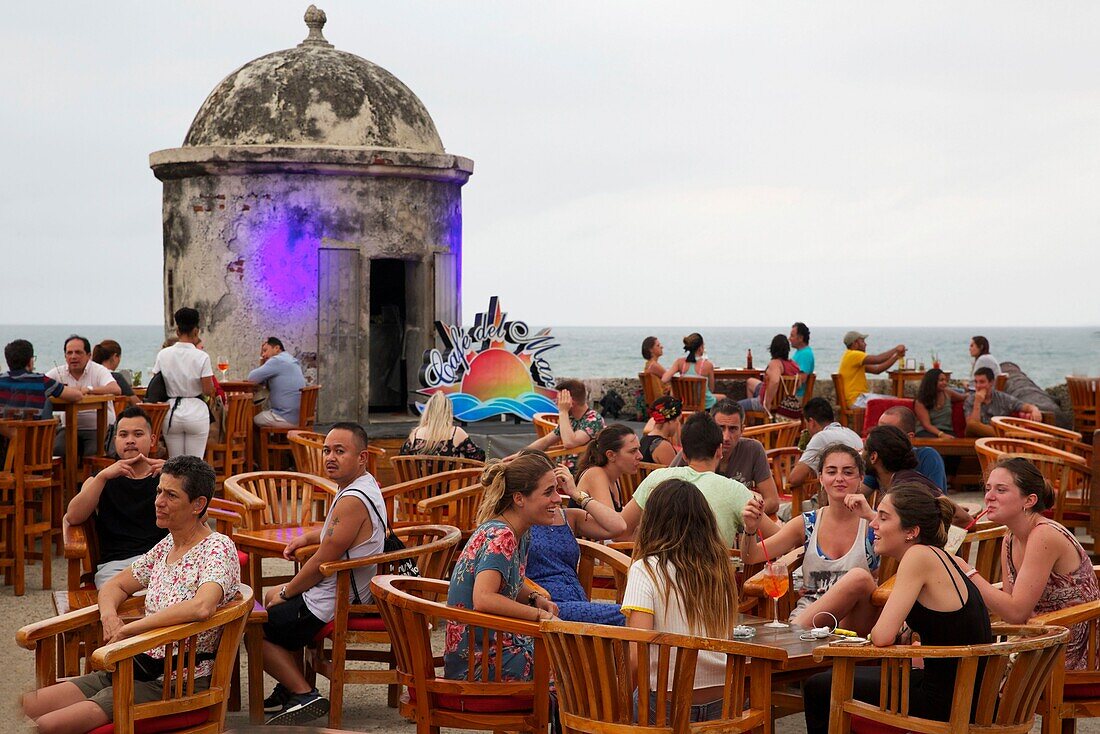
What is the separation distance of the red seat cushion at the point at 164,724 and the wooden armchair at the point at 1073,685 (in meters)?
2.85

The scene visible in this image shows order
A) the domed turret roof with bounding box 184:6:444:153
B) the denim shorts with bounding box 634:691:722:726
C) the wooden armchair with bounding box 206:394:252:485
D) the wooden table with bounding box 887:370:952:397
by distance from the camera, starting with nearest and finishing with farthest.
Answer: the denim shorts with bounding box 634:691:722:726
the wooden armchair with bounding box 206:394:252:485
the domed turret roof with bounding box 184:6:444:153
the wooden table with bounding box 887:370:952:397

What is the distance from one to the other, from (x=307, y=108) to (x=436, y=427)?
22.1 ft

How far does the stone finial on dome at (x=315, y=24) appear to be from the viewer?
618 inches

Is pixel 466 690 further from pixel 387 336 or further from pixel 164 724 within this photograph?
pixel 387 336

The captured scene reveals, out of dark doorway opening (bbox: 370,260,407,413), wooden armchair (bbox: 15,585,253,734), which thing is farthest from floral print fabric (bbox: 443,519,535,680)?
dark doorway opening (bbox: 370,260,407,413)

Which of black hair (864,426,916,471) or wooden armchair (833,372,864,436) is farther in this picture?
wooden armchair (833,372,864,436)

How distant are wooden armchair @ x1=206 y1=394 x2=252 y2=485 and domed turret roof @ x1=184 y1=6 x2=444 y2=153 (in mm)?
3475

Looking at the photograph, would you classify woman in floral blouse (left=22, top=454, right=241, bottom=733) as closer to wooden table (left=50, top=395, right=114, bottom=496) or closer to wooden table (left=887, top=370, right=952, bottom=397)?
wooden table (left=50, top=395, right=114, bottom=496)

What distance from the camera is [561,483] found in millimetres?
6145

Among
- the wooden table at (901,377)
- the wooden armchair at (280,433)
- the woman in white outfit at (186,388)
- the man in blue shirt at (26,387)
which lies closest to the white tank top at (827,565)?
the man in blue shirt at (26,387)

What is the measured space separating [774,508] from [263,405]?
25.0 feet

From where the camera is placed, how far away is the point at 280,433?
1335 cm

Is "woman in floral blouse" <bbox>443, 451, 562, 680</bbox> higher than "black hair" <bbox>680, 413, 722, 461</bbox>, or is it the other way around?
"black hair" <bbox>680, 413, 722, 461</bbox>

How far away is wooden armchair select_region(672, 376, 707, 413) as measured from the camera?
15.0 m
